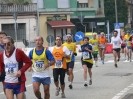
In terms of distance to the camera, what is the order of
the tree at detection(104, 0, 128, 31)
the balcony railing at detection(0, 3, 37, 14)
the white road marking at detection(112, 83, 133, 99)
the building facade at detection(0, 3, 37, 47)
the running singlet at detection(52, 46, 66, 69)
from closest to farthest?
the white road marking at detection(112, 83, 133, 99)
the running singlet at detection(52, 46, 66, 69)
the building facade at detection(0, 3, 37, 47)
the balcony railing at detection(0, 3, 37, 14)
the tree at detection(104, 0, 128, 31)

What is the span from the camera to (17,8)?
56000 millimetres

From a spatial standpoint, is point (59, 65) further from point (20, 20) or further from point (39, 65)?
point (20, 20)

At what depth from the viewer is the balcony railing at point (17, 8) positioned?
55.8 meters

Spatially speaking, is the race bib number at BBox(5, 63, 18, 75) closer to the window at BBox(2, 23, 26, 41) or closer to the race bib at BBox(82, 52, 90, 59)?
the race bib at BBox(82, 52, 90, 59)

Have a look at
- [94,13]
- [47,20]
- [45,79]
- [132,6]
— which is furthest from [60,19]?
[45,79]

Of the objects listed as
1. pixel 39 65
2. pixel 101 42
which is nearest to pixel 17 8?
pixel 101 42

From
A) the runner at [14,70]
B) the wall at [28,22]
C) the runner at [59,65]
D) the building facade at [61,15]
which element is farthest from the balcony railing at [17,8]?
the runner at [14,70]

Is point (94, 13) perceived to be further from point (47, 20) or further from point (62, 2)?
point (47, 20)

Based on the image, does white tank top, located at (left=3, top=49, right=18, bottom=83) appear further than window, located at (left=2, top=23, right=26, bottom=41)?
No

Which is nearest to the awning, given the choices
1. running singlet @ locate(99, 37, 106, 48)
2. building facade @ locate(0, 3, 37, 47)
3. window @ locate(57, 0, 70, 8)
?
building facade @ locate(0, 3, 37, 47)

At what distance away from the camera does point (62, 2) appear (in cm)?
6234

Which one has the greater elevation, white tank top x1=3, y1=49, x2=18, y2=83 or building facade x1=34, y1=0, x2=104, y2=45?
building facade x1=34, y1=0, x2=104, y2=45

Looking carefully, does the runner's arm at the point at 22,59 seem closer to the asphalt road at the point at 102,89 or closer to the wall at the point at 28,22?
the asphalt road at the point at 102,89

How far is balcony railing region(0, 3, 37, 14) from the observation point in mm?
55750
